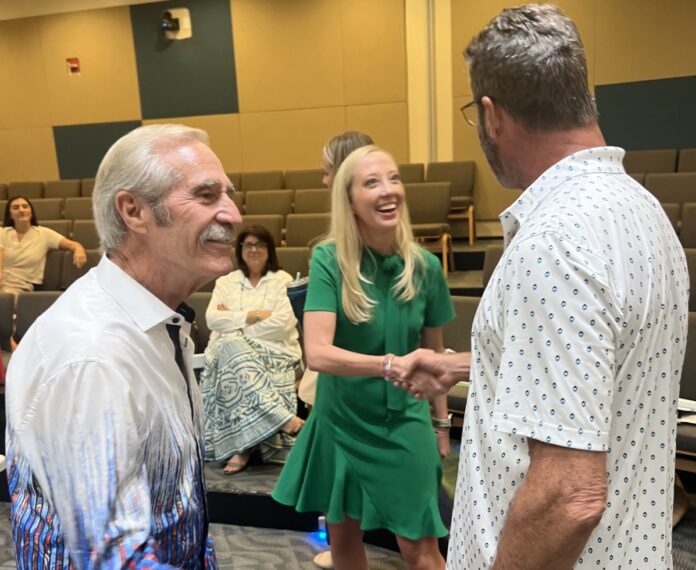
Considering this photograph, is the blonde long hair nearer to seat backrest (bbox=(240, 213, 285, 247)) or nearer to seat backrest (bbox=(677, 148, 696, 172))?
seat backrest (bbox=(240, 213, 285, 247))

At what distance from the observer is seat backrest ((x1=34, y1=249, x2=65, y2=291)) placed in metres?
5.08

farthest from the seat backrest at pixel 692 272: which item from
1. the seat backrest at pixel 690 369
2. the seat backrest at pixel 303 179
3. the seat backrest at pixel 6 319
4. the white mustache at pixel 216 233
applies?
the seat backrest at pixel 303 179

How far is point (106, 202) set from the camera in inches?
36.8

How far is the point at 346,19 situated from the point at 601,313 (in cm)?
779

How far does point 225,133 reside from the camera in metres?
8.44

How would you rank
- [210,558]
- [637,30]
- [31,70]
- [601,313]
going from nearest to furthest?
[601,313] → [210,558] → [637,30] → [31,70]

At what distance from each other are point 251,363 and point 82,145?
7.30 meters

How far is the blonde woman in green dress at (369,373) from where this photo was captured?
159 centimetres

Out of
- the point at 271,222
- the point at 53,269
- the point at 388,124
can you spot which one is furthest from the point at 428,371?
Result: the point at 388,124

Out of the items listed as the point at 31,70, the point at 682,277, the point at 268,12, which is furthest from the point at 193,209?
the point at 31,70

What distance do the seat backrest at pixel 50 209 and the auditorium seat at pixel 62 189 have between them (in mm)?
779

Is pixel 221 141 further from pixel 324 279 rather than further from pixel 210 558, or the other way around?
pixel 210 558

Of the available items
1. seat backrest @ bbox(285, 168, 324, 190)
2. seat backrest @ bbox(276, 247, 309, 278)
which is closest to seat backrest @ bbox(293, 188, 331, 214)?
seat backrest @ bbox(285, 168, 324, 190)

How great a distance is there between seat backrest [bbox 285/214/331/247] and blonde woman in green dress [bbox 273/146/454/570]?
3695 millimetres
